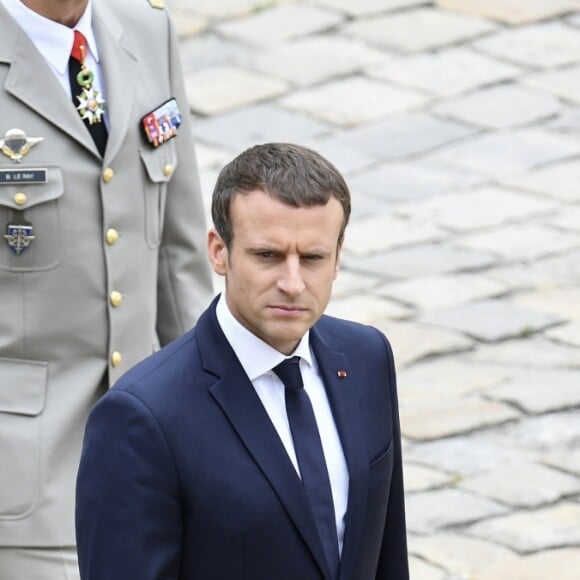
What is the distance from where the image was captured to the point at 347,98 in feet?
26.6

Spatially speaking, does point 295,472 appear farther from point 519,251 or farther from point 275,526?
point 519,251


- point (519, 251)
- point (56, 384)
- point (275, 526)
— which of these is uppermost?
point (275, 526)

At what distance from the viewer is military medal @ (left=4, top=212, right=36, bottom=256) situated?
10.8ft

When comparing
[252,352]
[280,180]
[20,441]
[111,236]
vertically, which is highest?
[280,180]

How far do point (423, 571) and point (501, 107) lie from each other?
381cm

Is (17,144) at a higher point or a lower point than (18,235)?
higher

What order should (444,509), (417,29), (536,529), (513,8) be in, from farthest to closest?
(513,8) < (417,29) < (444,509) < (536,529)

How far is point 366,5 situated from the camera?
29.8 feet

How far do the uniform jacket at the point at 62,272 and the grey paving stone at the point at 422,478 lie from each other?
1751mm

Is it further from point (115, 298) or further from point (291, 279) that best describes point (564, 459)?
point (291, 279)

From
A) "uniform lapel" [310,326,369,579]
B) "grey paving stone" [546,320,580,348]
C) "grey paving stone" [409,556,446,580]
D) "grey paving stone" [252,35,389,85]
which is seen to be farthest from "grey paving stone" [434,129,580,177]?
"uniform lapel" [310,326,369,579]

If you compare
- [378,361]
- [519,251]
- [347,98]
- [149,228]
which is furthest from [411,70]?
[378,361]

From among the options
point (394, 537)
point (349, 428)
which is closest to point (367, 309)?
point (394, 537)

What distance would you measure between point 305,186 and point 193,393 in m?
0.34
